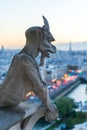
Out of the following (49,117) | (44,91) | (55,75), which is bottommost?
(55,75)

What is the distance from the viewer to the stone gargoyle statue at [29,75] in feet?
5.95

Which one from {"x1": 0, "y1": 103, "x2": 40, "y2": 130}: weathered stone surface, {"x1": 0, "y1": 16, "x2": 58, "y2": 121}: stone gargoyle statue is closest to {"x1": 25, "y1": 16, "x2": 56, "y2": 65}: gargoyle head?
{"x1": 0, "y1": 16, "x2": 58, "y2": 121}: stone gargoyle statue

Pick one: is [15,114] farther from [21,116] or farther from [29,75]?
[29,75]

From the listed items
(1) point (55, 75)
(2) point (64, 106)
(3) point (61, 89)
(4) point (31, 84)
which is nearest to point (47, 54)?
(4) point (31, 84)

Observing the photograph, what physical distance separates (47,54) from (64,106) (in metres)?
13.1

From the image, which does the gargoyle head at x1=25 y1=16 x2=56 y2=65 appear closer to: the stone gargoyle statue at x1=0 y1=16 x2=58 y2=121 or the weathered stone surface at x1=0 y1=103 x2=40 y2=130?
the stone gargoyle statue at x1=0 y1=16 x2=58 y2=121

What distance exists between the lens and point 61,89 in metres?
25.3

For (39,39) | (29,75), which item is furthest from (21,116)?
(39,39)

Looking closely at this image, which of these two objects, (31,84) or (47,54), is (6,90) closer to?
(31,84)

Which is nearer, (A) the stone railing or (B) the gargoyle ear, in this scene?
(A) the stone railing

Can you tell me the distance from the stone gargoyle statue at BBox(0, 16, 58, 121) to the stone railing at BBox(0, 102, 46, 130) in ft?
0.11

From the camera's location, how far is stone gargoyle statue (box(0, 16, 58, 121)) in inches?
71.4

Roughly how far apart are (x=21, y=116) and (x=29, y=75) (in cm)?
18

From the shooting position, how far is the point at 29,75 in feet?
5.94
